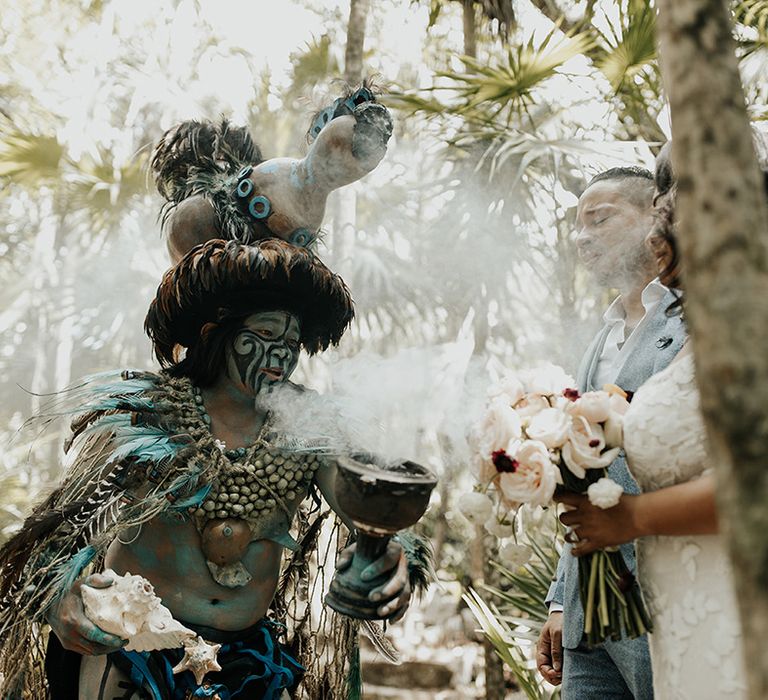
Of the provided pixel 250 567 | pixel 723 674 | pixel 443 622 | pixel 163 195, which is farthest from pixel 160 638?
pixel 443 622

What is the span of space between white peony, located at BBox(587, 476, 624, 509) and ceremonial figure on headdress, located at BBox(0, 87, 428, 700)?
2.11 feet

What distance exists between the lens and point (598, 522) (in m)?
1.79

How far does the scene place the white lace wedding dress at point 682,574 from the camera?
164cm

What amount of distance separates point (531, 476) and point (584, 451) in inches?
5.0

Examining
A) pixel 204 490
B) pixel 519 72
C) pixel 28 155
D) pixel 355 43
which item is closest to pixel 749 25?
pixel 519 72

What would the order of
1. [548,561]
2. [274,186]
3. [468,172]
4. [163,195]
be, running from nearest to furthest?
[274,186], [163,195], [548,561], [468,172]

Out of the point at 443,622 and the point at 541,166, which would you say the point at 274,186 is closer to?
the point at 541,166

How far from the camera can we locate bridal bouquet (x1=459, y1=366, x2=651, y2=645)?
1764 mm

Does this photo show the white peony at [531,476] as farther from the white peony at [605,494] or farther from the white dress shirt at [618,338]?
the white dress shirt at [618,338]

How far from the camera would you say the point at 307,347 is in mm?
2736

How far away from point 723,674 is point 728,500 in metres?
1.08

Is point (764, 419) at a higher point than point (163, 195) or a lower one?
lower

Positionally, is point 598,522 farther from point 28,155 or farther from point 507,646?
point 28,155

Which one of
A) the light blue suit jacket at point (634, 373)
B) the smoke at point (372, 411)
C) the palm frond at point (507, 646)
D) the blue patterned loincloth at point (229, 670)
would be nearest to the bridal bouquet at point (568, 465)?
the light blue suit jacket at point (634, 373)
